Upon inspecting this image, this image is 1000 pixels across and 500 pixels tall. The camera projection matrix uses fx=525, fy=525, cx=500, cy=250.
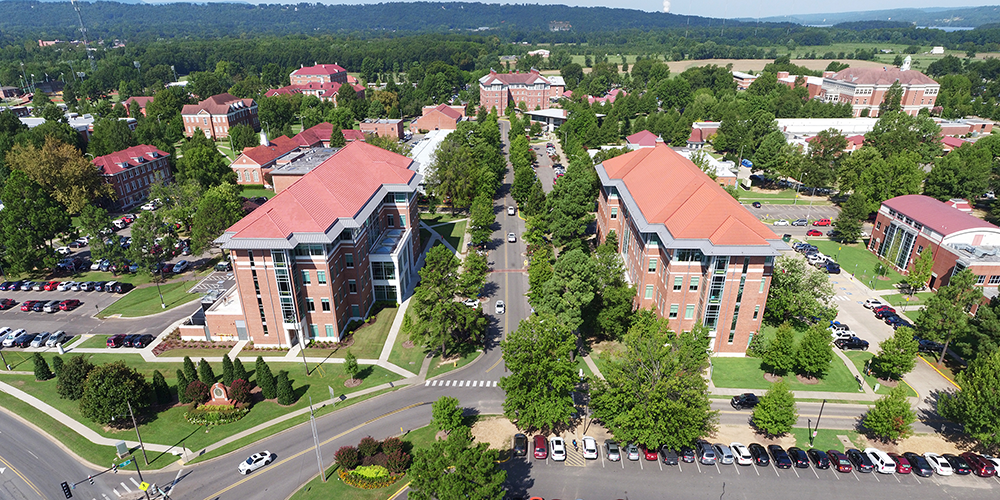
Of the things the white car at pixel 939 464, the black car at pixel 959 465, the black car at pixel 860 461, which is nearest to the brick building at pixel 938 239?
the black car at pixel 959 465

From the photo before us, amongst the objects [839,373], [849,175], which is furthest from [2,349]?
[849,175]

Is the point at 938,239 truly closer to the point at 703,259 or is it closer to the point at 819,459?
the point at 703,259

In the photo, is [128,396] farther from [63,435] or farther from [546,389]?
[546,389]

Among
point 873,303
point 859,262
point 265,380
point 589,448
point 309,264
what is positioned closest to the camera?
point 589,448

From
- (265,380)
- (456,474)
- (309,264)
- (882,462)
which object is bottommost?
(882,462)

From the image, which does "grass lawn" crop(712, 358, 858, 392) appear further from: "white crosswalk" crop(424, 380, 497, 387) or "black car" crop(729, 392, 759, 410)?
"white crosswalk" crop(424, 380, 497, 387)

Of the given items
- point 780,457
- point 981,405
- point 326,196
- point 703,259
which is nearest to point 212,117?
point 326,196
